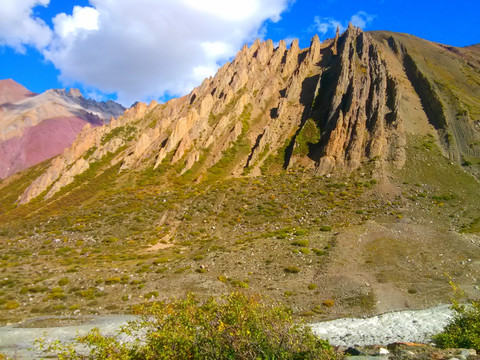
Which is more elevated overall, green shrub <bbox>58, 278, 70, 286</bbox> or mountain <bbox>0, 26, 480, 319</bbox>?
mountain <bbox>0, 26, 480, 319</bbox>

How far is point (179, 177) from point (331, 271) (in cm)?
5124

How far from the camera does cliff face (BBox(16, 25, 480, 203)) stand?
214 ft

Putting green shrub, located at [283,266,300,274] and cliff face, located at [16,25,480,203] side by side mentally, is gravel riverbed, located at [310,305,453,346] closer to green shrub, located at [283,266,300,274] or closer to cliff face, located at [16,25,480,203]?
green shrub, located at [283,266,300,274]

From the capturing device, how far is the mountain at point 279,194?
2612 centimetres

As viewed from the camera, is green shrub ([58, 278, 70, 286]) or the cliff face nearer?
green shrub ([58, 278, 70, 286])

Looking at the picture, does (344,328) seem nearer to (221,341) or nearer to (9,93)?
(221,341)

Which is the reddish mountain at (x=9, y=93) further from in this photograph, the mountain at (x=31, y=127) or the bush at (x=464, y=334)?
the bush at (x=464, y=334)

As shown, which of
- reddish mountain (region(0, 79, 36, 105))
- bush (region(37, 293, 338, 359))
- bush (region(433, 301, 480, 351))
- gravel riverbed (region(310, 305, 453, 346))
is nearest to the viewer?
bush (region(37, 293, 338, 359))

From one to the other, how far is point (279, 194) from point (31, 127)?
174 metres

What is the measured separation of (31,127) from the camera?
16250 cm

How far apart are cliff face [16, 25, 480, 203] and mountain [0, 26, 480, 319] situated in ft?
1.88

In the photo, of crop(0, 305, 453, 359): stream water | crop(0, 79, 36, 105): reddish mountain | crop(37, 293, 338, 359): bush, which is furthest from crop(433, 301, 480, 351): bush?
crop(0, 79, 36, 105): reddish mountain

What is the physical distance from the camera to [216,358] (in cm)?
783

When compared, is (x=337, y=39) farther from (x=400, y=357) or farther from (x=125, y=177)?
(x=400, y=357)
